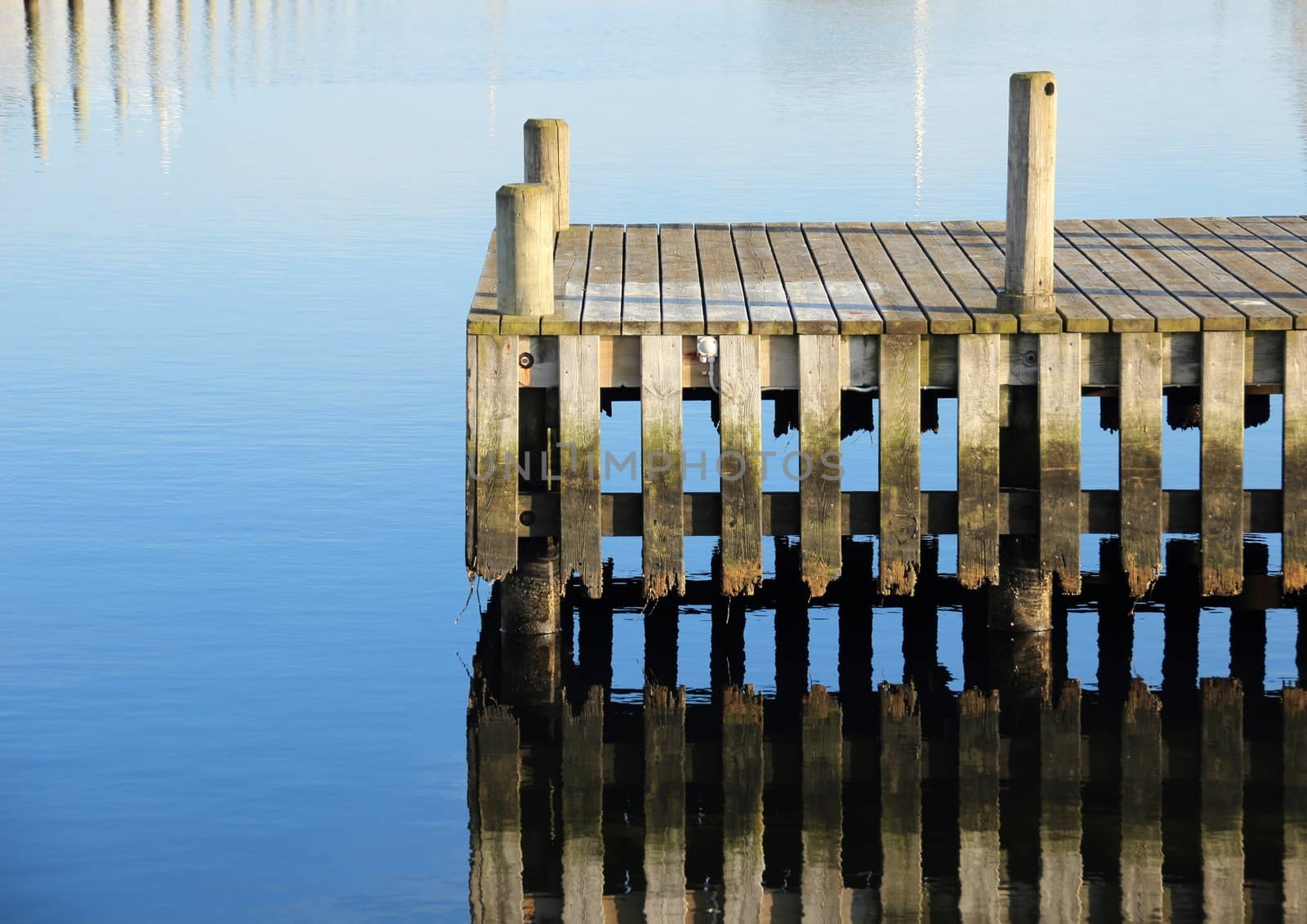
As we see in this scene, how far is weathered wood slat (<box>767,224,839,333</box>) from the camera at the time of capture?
986 centimetres

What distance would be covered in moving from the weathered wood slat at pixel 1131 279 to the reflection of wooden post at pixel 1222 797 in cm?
221

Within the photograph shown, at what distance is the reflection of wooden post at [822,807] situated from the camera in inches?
338

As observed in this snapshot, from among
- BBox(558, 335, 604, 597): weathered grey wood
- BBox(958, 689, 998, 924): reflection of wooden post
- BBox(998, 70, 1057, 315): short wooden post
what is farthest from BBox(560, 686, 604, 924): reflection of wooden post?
BBox(998, 70, 1057, 315): short wooden post

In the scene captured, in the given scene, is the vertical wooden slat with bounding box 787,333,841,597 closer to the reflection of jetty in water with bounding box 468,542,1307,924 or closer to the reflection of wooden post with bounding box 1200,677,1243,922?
the reflection of jetty in water with bounding box 468,542,1307,924

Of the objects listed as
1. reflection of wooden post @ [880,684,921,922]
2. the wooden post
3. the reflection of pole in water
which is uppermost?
the reflection of pole in water

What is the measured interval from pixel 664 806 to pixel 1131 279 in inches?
158

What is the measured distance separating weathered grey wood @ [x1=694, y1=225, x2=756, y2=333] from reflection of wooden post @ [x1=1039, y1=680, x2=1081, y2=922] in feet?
8.95

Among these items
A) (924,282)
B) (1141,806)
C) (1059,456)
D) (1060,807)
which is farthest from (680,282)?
(1141,806)

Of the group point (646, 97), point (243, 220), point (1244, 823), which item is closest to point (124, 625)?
point (1244, 823)

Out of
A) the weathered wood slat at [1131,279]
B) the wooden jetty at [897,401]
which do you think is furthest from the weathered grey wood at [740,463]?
the weathered wood slat at [1131,279]

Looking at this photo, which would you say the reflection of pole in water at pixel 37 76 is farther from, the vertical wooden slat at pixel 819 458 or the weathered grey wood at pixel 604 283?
the vertical wooden slat at pixel 819 458

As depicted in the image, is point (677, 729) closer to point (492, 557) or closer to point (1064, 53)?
point (492, 557)

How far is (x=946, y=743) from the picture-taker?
10336 mm

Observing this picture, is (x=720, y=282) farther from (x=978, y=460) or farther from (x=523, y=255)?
(x=978, y=460)
